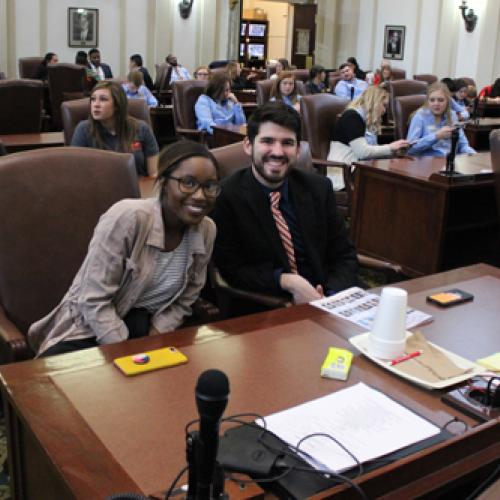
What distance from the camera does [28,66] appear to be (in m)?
10.7

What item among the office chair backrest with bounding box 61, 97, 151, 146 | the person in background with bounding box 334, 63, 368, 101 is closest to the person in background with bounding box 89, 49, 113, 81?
the person in background with bounding box 334, 63, 368, 101

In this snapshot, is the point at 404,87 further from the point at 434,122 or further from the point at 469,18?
the point at 469,18

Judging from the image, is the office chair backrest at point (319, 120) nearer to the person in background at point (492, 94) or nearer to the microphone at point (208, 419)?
the microphone at point (208, 419)

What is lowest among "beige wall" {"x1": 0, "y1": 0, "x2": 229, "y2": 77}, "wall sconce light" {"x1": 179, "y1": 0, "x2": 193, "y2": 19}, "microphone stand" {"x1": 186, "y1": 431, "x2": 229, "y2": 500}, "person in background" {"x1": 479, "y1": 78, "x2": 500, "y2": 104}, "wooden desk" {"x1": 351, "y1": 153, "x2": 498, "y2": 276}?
"wooden desk" {"x1": 351, "y1": 153, "x2": 498, "y2": 276}

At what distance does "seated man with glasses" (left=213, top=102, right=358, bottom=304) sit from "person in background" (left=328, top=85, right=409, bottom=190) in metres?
2.00

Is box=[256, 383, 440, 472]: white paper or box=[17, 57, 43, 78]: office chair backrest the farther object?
box=[17, 57, 43, 78]: office chair backrest

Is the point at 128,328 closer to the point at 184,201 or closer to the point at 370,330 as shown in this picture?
the point at 184,201

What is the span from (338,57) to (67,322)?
44.5 feet

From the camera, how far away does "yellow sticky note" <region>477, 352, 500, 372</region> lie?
65.5 inches

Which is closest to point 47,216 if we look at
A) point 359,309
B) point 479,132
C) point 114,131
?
point 359,309

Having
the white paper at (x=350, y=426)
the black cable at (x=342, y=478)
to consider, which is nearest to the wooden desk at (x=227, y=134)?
the white paper at (x=350, y=426)

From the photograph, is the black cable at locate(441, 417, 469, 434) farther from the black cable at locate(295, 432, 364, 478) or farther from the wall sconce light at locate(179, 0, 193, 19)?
the wall sconce light at locate(179, 0, 193, 19)

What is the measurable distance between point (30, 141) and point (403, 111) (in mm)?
2795

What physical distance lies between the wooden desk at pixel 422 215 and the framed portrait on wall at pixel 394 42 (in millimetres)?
9704
